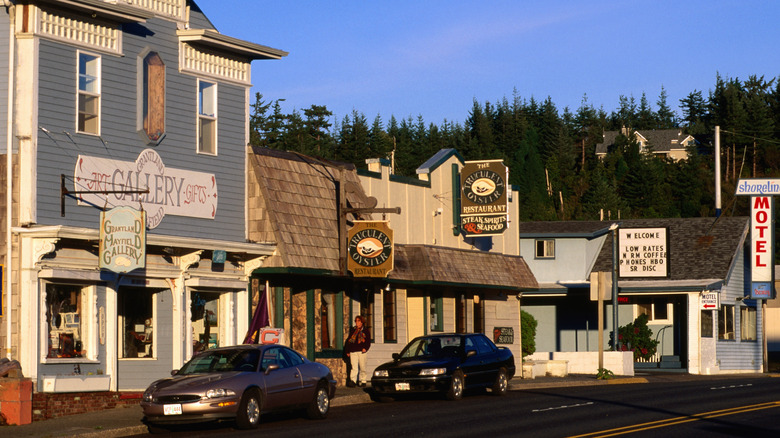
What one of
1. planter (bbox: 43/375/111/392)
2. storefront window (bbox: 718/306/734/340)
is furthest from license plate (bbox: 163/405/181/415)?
storefront window (bbox: 718/306/734/340)

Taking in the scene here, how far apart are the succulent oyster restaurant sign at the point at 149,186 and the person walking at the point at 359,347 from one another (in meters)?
4.54

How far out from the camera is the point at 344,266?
27.5 meters

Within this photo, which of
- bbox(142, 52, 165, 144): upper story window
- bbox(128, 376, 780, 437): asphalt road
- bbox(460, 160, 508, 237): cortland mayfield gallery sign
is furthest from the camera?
bbox(460, 160, 508, 237): cortland mayfield gallery sign

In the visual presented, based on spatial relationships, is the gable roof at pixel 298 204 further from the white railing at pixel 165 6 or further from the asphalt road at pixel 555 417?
the asphalt road at pixel 555 417

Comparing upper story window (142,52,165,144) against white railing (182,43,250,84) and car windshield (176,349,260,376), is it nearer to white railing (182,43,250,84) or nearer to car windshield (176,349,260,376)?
white railing (182,43,250,84)

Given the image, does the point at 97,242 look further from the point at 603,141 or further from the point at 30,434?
the point at 603,141

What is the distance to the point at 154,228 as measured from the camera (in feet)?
77.5

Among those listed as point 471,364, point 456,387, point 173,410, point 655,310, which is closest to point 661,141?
point 655,310

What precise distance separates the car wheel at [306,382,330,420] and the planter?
428 centimetres

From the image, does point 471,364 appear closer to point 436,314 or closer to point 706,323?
point 436,314

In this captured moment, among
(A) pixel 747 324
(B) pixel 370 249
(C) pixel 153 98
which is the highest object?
(C) pixel 153 98

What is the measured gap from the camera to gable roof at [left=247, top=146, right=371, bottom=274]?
26.0m

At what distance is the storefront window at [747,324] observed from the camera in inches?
1787

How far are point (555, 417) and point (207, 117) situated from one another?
10425 mm
